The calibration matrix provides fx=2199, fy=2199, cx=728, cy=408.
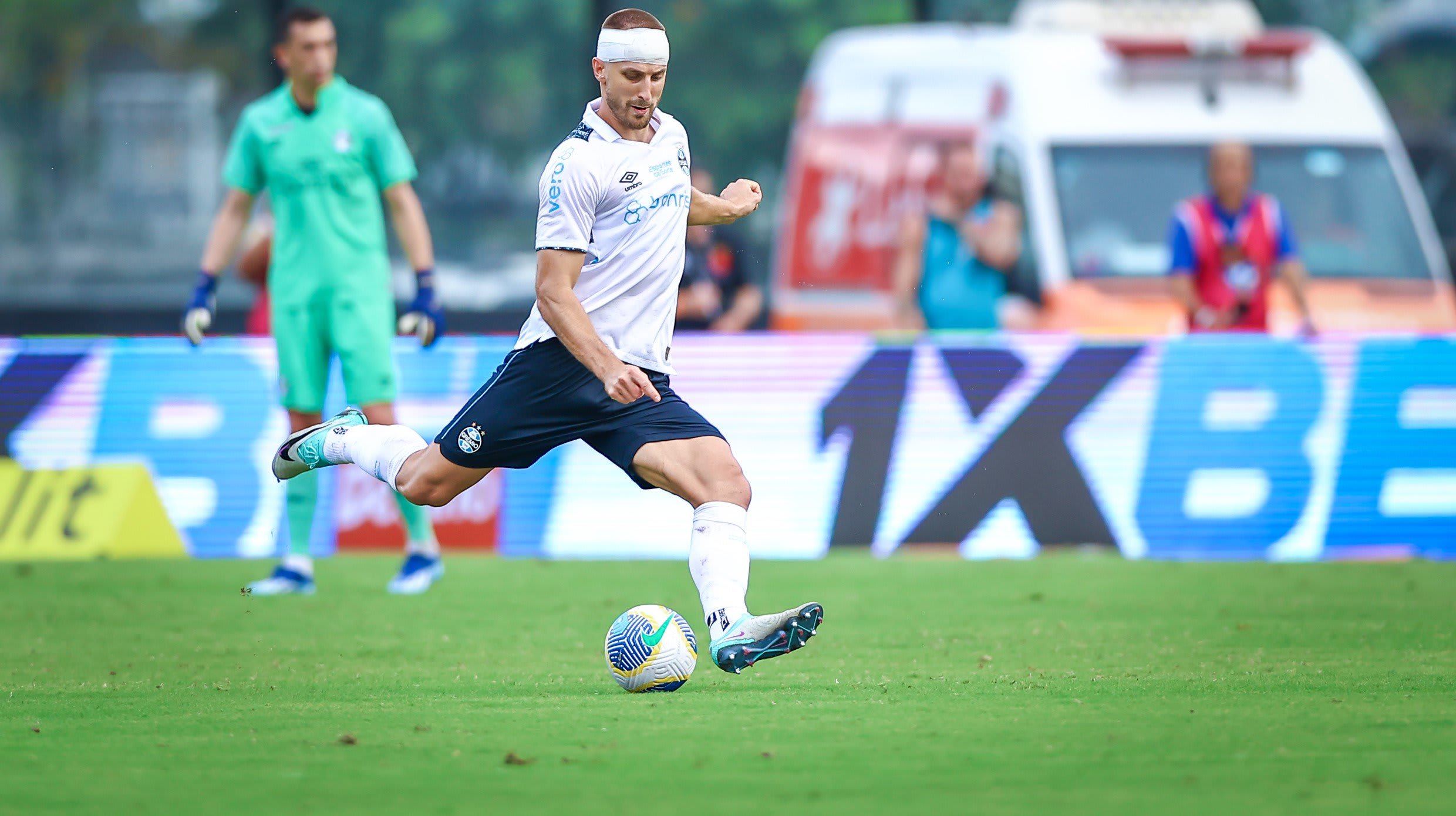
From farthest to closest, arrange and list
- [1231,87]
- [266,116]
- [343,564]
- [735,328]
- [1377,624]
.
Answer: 1. [735,328]
2. [1231,87]
3. [343,564]
4. [266,116]
5. [1377,624]

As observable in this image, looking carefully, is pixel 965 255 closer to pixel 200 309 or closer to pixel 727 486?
pixel 200 309

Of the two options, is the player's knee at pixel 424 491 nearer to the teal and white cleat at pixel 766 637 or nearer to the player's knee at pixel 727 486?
the player's knee at pixel 727 486

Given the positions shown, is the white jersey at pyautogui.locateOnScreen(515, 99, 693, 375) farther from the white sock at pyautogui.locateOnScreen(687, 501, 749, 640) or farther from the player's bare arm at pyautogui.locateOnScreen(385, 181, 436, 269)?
the player's bare arm at pyautogui.locateOnScreen(385, 181, 436, 269)

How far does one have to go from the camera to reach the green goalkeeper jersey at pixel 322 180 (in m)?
9.86

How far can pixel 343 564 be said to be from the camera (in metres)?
11.4

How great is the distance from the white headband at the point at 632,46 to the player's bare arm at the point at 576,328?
626 mm

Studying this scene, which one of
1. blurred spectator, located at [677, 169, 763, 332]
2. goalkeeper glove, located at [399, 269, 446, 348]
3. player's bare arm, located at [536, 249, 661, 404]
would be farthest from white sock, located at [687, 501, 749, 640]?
blurred spectator, located at [677, 169, 763, 332]

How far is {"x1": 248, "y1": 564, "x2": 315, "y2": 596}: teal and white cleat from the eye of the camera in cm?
1009

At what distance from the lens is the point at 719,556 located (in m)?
6.91

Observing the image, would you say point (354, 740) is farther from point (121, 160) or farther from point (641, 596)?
point (121, 160)

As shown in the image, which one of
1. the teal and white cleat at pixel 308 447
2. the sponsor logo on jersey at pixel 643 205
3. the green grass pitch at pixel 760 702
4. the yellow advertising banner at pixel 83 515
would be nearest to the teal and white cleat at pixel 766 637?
the green grass pitch at pixel 760 702

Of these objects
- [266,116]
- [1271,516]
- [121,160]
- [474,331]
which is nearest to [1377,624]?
[1271,516]

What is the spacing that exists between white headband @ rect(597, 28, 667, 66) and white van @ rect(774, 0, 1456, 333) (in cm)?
692

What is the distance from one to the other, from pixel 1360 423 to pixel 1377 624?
3474 mm
